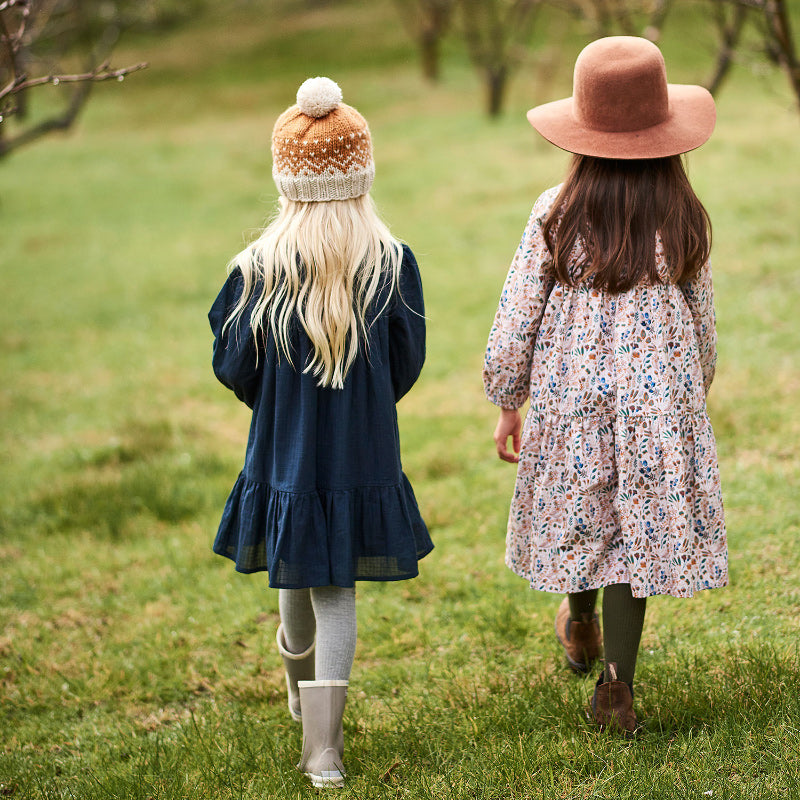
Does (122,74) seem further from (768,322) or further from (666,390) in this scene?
(768,322)

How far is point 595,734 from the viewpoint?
2732mm

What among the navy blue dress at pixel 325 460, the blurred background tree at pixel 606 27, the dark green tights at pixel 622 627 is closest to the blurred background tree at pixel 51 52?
the navy blue dress at pixel 325 460

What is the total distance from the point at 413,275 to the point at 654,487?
91cm

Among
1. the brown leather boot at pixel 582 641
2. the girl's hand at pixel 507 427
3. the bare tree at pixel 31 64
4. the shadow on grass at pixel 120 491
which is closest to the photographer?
the girl's hand at pixel 507 427

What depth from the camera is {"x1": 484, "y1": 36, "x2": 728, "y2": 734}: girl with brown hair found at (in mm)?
2717

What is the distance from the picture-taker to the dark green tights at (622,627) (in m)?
2.79

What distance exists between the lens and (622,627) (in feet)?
9.16

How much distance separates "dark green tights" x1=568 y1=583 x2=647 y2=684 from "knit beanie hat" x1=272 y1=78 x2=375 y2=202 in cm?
137

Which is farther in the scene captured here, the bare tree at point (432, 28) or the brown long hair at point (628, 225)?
the bare tree at point (432, 28)

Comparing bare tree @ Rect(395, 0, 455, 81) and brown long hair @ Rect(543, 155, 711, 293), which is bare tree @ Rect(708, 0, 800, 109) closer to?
brown long hair @ Rect(543, 155, 711, 293)

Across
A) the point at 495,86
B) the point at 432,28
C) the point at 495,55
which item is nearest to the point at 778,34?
the point at 495,86

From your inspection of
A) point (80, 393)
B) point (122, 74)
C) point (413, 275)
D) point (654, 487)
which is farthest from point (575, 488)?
point (80, 393)

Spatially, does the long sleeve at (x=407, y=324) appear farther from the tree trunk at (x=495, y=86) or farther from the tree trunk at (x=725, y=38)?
the tree trunk at (x=495, y=86)

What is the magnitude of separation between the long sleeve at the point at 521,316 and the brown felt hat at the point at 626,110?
210 mm
